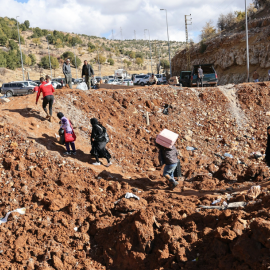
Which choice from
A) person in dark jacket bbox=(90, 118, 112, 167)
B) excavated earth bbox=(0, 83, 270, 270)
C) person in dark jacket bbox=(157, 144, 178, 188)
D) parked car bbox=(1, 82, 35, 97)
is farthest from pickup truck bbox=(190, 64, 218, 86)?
parked car bbox=(1, 82, 35, 97)

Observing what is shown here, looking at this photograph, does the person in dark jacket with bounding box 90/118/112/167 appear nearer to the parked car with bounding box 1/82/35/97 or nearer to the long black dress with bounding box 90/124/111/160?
the long black dress with bounding box 90/124/111/160

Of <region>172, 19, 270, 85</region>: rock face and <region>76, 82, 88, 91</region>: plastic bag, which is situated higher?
<region>172, 19, 270, 85</region>: rock face

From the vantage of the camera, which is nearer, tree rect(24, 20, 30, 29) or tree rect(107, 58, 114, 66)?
tree rect(107, 58, 114, 66)

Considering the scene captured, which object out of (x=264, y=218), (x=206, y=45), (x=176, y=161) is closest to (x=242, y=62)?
(x=206, y=45)

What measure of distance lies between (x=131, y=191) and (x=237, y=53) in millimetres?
28952

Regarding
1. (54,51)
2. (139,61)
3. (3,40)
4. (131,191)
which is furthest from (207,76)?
(139,61)

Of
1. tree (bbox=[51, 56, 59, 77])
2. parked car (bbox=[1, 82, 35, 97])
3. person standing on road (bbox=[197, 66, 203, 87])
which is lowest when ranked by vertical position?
person standing on road (bbox=[197, 66, 203, 87])

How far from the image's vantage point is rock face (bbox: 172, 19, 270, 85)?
2820 centimetres

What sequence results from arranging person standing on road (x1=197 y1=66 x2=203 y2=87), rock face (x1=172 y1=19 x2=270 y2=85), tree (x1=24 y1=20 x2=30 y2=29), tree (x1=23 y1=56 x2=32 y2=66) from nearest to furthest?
1. person standing on road (x1=197 y1=66 x2=203 y2=87)
2. rock face (x1=172 y1=19 x2=270 y2=85)
3. tree (x1=23 y1=56 x2=32 y2=66)
4. tree (x1=24 y1=20 x2=30 y2=29)

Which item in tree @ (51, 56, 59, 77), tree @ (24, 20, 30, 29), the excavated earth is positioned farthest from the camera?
tree @ (24, 20, 30, 29)

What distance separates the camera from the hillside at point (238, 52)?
92.7ft

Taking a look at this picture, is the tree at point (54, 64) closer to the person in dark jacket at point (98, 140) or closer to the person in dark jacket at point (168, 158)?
the person in dark jacket at point (98, 140)

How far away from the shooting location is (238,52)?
31078mm

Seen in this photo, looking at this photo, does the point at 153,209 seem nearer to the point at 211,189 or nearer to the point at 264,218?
the point at 264,218
